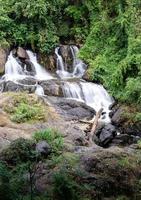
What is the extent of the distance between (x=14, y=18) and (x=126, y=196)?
1763 centimetres

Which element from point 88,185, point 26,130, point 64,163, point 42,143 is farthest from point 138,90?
point 88,185

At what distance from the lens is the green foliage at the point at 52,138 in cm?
1164

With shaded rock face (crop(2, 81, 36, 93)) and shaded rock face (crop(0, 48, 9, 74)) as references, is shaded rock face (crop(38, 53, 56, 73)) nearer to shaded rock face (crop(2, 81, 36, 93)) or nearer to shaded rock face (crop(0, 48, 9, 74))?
shaded rock face (crop(0, 48, 9, 74))

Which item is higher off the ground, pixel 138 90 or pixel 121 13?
pixel 121 13

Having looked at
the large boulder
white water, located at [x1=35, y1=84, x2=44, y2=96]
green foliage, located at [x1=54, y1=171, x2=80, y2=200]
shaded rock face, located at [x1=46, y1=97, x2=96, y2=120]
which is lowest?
shaded rock face, located at [x1=46, y1=97, x2=96, y2=120]

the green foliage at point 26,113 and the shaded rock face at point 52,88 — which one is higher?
the green foliage at point 26,113

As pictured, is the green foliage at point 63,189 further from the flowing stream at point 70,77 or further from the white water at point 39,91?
the white water at point 39,91

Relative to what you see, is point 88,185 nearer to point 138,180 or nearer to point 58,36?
point 138,180

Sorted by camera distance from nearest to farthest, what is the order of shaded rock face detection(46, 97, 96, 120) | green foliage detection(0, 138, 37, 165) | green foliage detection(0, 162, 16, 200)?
green foliage detection(0, 162, 16, 200) → green foliage detection(0, 138, 37, 165) → shaded rock face detection(46, 97, 96, 120)

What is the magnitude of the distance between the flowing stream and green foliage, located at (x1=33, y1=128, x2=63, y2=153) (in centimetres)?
597

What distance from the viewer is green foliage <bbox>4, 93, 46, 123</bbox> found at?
15.6m

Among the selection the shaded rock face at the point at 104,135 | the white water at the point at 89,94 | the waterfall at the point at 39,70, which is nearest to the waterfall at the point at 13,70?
the waterfall at the point at 39,70

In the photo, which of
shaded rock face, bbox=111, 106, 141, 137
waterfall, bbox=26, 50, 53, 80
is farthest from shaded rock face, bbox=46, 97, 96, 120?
waterfall, bbox=26, 50, 53, 80

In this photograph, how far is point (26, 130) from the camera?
47.9ft
